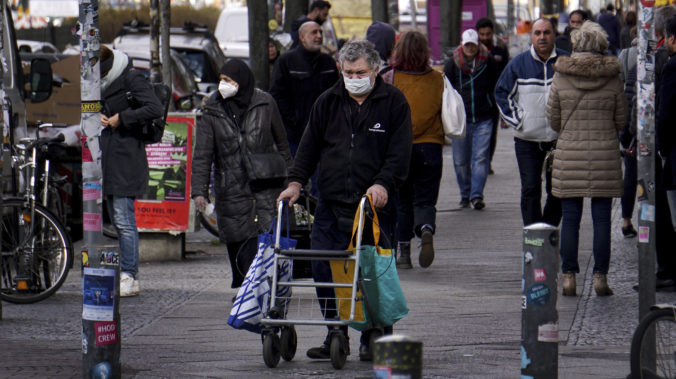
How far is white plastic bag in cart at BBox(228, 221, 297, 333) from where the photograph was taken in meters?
7.25

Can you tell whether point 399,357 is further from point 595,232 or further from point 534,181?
point 534,181

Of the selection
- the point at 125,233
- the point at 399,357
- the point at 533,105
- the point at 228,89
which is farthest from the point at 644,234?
the point at 125,233

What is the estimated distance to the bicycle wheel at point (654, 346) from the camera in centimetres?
589

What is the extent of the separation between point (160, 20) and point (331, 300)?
8841mm

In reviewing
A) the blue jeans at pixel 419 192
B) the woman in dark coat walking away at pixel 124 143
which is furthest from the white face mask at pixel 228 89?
the blue jeans at pixel 419 192

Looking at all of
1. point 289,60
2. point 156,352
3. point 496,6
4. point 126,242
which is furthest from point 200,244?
point 496,6

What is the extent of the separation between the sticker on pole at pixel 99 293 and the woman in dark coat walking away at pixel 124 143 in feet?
10.6

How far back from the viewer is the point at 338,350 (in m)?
7.07

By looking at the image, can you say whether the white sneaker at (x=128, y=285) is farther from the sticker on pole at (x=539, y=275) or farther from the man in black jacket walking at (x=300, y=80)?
the sticker on pole at (x=539, y=275)

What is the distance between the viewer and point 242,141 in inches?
356

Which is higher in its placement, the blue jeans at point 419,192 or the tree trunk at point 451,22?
the tree trunk at point 451,22

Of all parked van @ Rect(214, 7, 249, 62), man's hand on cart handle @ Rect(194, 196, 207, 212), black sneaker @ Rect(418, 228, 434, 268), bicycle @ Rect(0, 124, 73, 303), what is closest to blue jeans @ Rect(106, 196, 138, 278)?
bicycle @ Rect(0, 124, 73, 303)

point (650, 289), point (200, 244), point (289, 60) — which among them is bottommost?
point (200, 244)

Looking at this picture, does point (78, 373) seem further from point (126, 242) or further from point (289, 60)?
point (289, 60)
